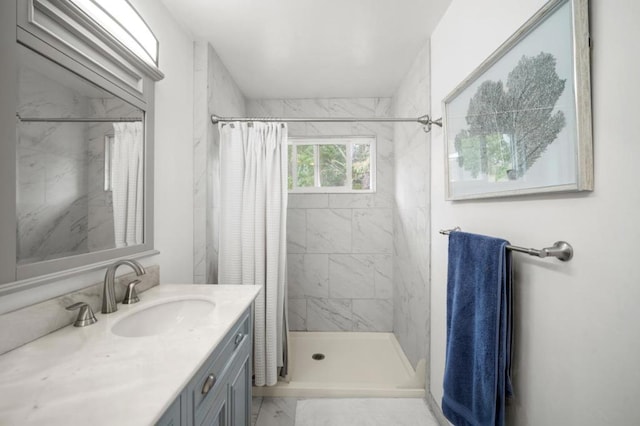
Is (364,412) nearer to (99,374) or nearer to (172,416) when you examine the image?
(172,416)

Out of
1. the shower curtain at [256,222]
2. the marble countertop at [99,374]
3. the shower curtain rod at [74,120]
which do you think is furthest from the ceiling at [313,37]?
the marble countertop at [99,374]

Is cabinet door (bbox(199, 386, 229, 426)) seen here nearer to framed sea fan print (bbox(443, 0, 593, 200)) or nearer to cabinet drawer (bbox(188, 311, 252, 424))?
cabinet drawer (bbox(188, 311, 252, 424))

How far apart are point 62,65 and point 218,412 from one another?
4.40ft

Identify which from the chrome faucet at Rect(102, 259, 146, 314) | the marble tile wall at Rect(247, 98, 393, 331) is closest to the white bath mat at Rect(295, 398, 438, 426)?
the marble tile wall at Rect(247, 98, 393, 331)

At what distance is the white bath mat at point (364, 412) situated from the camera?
174cm

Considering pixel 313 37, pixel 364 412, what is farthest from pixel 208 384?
pixel 313 37

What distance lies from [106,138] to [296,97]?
2068mm

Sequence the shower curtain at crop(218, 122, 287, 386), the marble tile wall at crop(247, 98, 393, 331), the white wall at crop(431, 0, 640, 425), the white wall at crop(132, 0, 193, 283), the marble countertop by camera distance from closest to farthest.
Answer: the marble countertop
the white wall at crop(431, 0, 640, 425)
the white wall at crop(132, 0, 193, 283)
the shower curtain at crop(218, 122, 287, 386)
the marble tile wall at crop(247, 98, 393, 331)

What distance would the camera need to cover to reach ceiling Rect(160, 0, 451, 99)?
154cm

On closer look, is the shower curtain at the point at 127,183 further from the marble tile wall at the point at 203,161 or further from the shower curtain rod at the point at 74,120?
the marble tile wall at the point at 203,161

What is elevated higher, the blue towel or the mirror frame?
the mirror frame

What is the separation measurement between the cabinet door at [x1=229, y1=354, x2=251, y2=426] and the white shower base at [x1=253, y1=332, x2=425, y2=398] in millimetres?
768

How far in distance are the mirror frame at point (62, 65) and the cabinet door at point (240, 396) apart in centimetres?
72

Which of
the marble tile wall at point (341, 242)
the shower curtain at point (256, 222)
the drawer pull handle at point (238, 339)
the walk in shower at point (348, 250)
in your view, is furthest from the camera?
the marble tile wall at point (341, 242)
